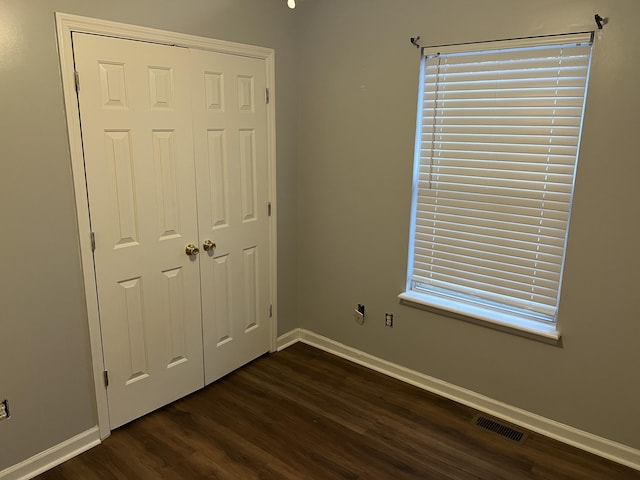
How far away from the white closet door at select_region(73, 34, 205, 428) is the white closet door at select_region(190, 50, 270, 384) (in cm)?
10

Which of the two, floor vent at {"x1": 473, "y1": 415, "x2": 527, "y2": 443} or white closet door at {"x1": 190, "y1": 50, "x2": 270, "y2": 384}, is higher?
white closet door at {"x1": 190, "y1": 50, "x2": 270, "y2": 384}

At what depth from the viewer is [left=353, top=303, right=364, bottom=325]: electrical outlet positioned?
10.9ft

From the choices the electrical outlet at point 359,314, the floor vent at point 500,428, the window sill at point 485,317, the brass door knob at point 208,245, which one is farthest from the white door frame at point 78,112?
the floor vent at point 500,428

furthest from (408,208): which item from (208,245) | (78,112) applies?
(78,112)

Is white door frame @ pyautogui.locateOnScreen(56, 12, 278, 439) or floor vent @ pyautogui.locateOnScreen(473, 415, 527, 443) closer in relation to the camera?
white door frame @ pyautogui.locateOnScreen(56, 12, 278, 439)

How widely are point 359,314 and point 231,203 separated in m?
1.20

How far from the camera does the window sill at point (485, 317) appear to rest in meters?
2.53

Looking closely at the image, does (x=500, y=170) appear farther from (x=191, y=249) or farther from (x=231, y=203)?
(x=191, y=249)

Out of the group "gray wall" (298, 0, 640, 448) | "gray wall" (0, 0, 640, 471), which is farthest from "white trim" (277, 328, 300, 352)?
"gray wall" (0, 0, 640, 471)

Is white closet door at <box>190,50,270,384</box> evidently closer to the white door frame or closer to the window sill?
the white door frame

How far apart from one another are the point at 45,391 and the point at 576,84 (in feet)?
9.90

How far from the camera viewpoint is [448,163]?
2.77 meters

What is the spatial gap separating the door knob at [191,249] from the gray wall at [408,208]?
0.98 m

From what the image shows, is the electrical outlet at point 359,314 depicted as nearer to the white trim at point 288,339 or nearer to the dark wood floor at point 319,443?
the dark wood floor at point 319,443
